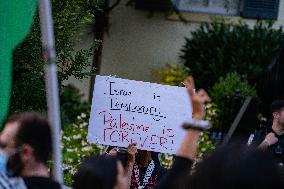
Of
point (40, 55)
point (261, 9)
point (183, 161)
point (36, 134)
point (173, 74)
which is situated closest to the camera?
point (183, 161)

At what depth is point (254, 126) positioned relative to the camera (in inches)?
380

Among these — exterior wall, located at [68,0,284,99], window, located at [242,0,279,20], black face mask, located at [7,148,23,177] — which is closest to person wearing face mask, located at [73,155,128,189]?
black face mask, located at [7,148,23,177]

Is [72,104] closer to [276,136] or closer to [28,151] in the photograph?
[276,136]

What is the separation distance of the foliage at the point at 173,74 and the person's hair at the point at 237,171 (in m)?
9.83

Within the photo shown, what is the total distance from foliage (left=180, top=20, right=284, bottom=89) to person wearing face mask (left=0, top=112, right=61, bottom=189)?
29.5 ft

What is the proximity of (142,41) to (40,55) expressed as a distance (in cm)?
721

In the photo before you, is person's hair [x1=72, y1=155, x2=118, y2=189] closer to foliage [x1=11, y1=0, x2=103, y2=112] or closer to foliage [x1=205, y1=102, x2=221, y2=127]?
foliage [x1=11, y1=0, x2=103, y2=112]

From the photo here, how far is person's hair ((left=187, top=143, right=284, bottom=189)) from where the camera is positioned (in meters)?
2.77

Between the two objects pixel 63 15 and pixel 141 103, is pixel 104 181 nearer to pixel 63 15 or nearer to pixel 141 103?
pixel 141 103

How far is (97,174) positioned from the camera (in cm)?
340

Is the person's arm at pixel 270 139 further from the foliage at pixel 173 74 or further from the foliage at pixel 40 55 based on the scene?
the foliage at pixel 173 74

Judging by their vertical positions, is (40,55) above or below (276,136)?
above

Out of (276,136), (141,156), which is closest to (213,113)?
(276,136)

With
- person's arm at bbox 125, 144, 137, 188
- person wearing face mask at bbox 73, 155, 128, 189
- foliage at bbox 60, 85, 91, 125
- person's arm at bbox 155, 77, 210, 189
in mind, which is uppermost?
person's arm at bbox 155, 77, 210, 189
